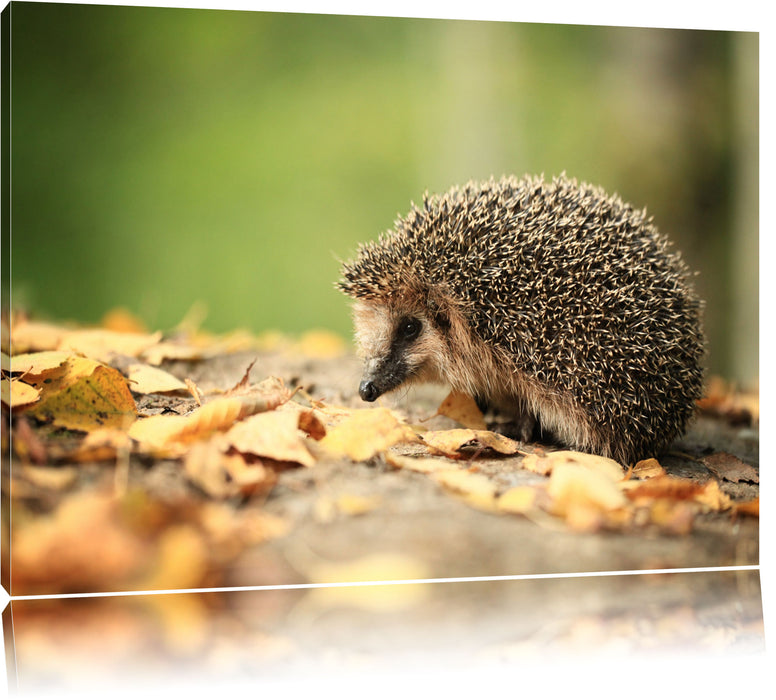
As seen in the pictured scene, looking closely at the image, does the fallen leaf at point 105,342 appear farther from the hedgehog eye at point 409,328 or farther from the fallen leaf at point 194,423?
the hedgehog eye at point 409,328

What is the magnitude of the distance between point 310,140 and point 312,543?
201 cm

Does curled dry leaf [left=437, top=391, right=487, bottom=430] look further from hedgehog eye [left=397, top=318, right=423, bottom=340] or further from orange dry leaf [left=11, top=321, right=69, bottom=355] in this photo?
orange dry leaf [left=11, top=321, right=69, bottom=355]

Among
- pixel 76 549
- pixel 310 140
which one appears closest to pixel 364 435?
pixel 76 549

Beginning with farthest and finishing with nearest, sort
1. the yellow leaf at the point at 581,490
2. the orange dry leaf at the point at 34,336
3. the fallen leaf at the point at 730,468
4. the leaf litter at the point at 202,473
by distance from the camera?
the fallen leaf at the point at 730,468
the orange dry leaf at the point at 34,336
the yellow leaf at the point at 581,490
the leaf litter at the point at 202,473

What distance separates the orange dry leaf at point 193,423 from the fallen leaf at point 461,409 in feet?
3.32

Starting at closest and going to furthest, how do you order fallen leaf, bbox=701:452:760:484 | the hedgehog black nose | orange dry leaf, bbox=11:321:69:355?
orange dry leaf, bbox=11:321:69:355 → the hedgehog black nose → fallen leaf, bbox=701:452:760:484

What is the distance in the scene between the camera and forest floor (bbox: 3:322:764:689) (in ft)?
8.34

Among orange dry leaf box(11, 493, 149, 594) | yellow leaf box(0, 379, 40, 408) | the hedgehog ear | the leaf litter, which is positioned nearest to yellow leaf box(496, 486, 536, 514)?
the leaf litter

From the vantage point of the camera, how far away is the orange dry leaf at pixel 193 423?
280 cm

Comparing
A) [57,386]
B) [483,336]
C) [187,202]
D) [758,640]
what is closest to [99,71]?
[187,202]

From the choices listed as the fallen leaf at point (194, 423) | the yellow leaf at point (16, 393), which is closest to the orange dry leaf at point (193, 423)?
the fallen leaf at point (194, 423)

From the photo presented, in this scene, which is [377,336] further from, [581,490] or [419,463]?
[581,490]

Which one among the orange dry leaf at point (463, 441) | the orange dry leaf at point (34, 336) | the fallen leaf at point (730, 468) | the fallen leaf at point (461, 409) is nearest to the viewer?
the orange dry leaf at point (34, 336)

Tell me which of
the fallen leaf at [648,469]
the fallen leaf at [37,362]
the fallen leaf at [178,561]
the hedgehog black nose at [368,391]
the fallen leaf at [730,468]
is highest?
the fallen leaf at [37,362]
